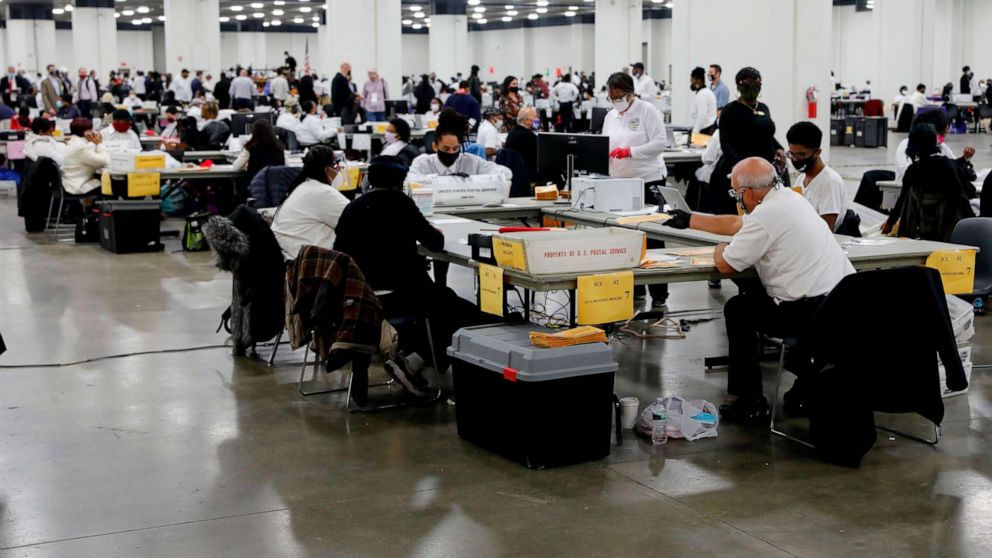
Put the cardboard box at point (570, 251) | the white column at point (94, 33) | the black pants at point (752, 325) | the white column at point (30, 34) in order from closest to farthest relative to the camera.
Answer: the cardboard box at point (570, 251), the black pants at point (752, 325), the white column at point (94, 33), the white column at point (30, 34)

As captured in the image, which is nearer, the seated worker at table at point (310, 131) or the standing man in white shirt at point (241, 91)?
the seated worker at table at point (310, 131)

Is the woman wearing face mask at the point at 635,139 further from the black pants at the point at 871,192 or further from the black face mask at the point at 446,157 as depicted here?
the black pants at the point at 871,192

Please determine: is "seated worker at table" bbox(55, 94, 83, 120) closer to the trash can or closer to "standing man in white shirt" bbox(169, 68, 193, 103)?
"standing man in white shirt" bbox(169, 68, 193, 103)

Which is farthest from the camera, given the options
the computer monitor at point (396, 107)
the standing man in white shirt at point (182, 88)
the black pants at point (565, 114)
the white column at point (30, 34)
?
the white column at point (30, 34)

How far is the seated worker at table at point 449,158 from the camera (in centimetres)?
714

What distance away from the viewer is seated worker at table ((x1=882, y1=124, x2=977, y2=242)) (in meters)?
6.94

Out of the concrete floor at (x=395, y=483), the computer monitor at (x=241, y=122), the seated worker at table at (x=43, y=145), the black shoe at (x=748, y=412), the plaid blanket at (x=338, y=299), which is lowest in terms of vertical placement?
the concrete floor at (x=395, y=483)

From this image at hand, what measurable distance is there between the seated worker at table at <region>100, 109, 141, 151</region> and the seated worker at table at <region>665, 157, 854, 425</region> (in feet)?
25.6

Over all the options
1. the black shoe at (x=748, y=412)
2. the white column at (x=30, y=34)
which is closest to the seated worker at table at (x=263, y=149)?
the black shoe at (x=748, y=412)

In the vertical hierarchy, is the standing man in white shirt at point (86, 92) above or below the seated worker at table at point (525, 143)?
above

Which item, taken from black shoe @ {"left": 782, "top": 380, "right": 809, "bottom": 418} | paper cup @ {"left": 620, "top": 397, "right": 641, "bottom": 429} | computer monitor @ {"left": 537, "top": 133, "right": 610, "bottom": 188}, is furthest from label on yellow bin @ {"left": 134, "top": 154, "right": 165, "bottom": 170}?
black shoe @ {"left": 782, "top": 380, "right": 809, "bottom": 418}

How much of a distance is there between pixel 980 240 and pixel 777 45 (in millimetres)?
6150

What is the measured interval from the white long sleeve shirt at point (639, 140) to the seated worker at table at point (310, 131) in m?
6.48

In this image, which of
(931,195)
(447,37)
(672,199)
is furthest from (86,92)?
(931,195)
